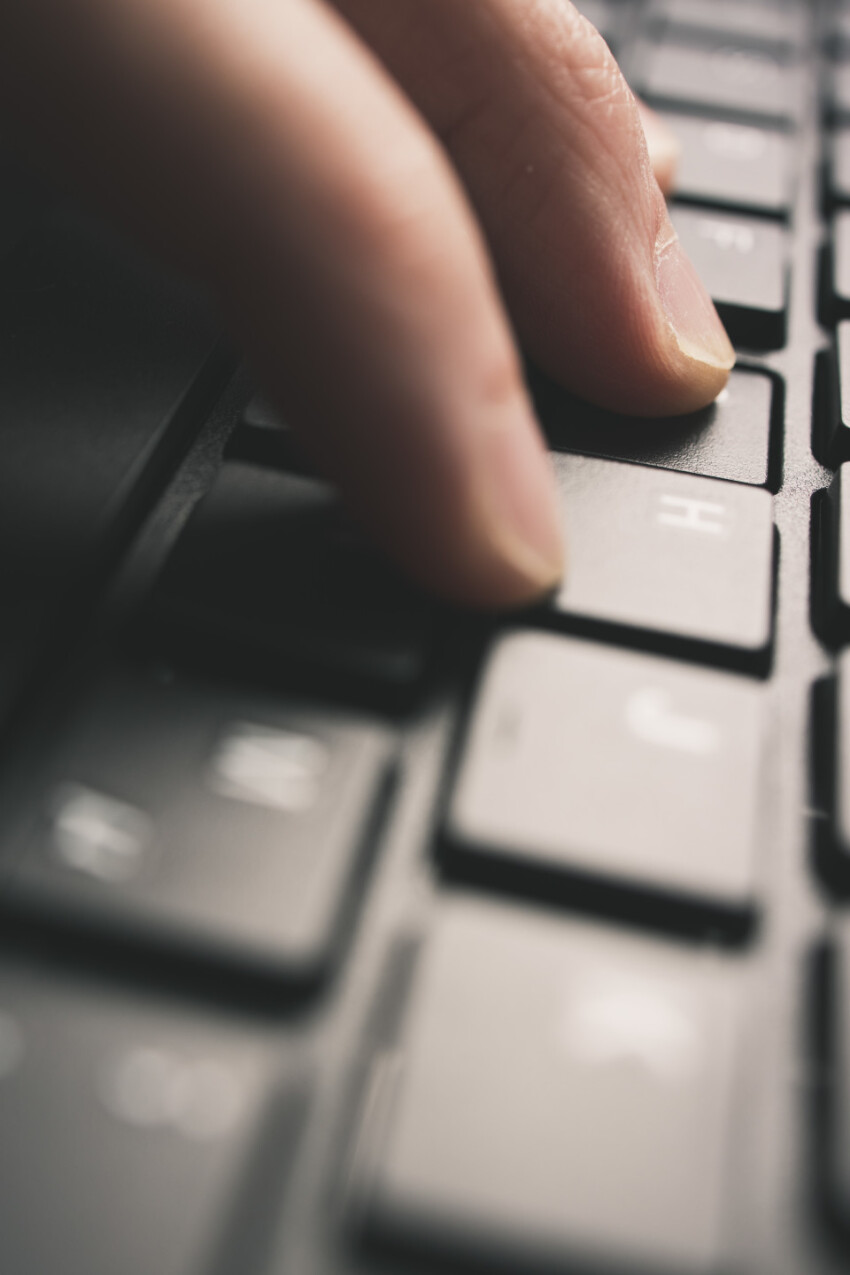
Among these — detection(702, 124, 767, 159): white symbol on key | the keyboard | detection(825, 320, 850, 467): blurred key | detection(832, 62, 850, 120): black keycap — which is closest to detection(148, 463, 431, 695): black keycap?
the keyboard

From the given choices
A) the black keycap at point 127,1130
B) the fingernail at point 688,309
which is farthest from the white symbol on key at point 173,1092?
the fingernail at point 688,309

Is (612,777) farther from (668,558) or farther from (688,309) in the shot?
(688,309)

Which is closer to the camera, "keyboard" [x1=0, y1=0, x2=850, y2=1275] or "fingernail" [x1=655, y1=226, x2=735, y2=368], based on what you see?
"keyboard" [x1=0, y1=0, x2=850, y2=1275]

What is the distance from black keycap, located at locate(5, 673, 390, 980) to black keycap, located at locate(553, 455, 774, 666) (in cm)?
11

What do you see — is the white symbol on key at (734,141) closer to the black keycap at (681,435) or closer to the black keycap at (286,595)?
the black keycap at (681,435)

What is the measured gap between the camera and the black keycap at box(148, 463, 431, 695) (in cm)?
37

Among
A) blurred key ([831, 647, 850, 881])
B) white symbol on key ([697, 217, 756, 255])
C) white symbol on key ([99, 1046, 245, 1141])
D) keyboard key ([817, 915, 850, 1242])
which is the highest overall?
white symbol on key ([697, 217, 756, 255])

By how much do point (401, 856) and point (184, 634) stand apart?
11cm

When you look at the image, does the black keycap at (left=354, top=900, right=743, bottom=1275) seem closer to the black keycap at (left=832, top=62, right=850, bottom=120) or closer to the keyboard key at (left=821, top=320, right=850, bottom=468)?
the keyboard key at (left=821, top=320, right=850, bottom=468)

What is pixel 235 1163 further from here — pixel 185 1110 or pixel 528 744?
pixel 528 744

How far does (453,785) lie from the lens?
35cm

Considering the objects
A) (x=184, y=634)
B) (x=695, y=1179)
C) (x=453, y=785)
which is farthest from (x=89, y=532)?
(x=695, y=1179)

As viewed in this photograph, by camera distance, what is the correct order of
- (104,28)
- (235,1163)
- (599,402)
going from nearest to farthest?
1. (235,1163)
2. (104,28)
3. (599,402)

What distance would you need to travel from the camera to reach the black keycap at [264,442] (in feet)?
1.49
